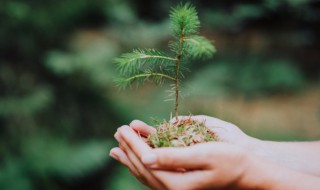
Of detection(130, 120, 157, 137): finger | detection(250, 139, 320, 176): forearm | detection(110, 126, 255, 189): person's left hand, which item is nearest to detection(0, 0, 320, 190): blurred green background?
detection(250, 139, 320, 176): forearm

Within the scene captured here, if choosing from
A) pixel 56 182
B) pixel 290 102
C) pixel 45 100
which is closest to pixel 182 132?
pixel 56 182

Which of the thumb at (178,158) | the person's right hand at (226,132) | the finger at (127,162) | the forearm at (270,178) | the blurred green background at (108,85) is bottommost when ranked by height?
the forearm at (270,178)

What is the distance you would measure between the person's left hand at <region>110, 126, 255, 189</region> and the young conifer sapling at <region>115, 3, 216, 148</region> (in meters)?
0.07

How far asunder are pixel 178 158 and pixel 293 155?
622 mm

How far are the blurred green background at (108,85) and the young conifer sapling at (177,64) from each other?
1.06 meters

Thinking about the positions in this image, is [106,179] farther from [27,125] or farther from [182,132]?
[182,132]

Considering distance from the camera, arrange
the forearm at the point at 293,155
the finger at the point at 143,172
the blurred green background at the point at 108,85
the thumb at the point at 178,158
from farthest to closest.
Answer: the blurred green background at the point at 108,85, the forearm at the point at 293,155, the finger at the point at 143,172, the thumb at the point at 178,158

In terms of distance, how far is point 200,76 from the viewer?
2996mm

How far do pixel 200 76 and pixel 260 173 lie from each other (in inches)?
78.7

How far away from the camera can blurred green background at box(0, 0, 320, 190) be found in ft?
8.27

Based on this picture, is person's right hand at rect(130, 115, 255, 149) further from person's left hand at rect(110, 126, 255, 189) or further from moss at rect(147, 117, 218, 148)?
person's left hand at rect(110, 126, 255, 189)

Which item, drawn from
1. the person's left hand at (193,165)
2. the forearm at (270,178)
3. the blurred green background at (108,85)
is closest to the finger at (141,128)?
the person's left hand at (193,165)

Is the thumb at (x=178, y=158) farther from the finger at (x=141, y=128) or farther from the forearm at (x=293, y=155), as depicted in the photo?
the forearm at (x=293, y=155)

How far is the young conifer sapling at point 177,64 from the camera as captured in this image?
3.48ft
